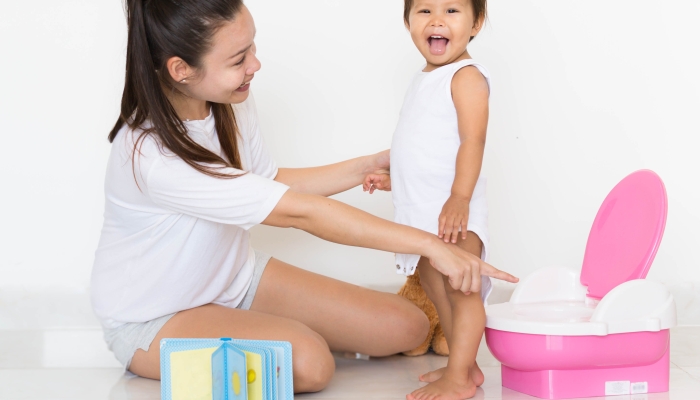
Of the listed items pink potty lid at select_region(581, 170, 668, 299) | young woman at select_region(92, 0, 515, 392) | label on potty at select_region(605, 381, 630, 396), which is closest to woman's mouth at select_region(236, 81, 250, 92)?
young woman at select_region(92, 0, 515, 392)

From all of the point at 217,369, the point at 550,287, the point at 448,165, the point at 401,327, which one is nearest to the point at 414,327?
the point at 401,327

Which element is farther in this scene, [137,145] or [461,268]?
[137,145]

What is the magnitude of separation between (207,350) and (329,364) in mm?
270

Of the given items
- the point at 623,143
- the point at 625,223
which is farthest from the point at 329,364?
the point at 623,143

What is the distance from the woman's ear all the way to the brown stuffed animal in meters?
0.74

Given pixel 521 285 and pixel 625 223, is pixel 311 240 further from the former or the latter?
pixel 625 223

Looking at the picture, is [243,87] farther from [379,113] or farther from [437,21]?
[379,113]

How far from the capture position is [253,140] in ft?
5.81

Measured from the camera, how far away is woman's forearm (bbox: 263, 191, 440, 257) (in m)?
1.31

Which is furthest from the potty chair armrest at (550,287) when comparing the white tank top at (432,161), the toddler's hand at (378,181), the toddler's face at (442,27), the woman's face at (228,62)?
the woman's face at (228,62)

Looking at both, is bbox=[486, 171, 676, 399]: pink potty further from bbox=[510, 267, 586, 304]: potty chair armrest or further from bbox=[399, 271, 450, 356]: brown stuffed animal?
bbox=[399, 271, 450, 356]: brown stuffed animal

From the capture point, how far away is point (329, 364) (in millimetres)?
1473

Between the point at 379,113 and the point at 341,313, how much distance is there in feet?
2.11

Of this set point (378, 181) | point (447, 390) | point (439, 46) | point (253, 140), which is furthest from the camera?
point (253, 140)
